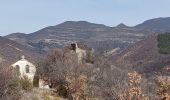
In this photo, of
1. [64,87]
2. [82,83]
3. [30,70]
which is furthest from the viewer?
[30,70]

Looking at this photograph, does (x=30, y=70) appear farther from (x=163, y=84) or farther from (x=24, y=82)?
(x=163, y=84)

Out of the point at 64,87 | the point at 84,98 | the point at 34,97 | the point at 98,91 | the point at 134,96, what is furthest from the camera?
the point at 98,91

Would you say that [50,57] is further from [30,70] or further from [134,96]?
[134,96]

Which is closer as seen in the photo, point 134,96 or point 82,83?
point 134,96

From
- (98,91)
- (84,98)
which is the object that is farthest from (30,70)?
(84,98)

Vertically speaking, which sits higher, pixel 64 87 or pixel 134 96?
pixel 134 96

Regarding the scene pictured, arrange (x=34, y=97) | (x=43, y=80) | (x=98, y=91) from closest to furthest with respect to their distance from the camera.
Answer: (x=34, y=97), (x=98, y=91), (x=43, y=80)

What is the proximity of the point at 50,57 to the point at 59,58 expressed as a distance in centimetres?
165

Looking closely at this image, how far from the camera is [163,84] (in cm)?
3488

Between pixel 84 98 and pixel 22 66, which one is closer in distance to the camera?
pixel 84 98

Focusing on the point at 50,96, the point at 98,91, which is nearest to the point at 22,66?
the point at 98,91

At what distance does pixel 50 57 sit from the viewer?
106375 millimetres

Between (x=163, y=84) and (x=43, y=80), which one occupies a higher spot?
(x=163, y=84)

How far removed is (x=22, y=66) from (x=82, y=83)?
49.4 meters
